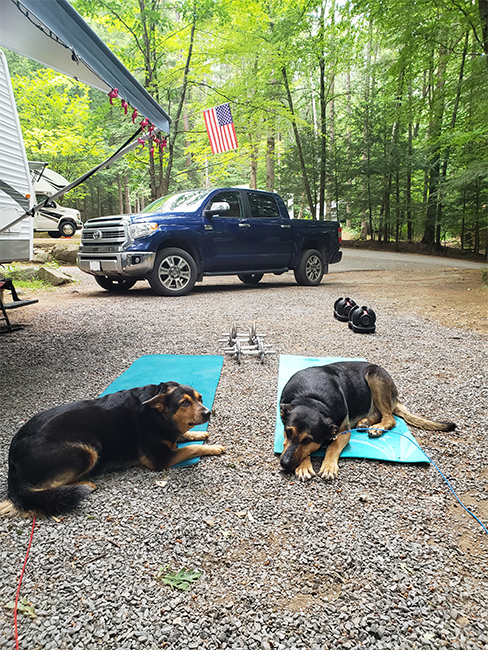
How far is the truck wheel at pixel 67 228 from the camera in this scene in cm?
1803

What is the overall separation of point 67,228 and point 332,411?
18.1 meters

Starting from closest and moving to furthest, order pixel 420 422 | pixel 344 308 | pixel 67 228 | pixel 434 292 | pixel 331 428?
pixel 331 428 → pixel 420 422 → pixel 344 308 → pixel 434 292 → pixel 67 228

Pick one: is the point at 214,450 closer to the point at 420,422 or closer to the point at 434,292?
the point at 420,422

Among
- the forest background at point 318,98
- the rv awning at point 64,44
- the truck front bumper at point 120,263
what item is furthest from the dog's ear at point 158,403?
the truck front bumper at point 120,263

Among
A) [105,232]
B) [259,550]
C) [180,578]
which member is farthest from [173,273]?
[180,578]

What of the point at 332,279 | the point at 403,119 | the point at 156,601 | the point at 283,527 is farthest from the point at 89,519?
the point at 403,119

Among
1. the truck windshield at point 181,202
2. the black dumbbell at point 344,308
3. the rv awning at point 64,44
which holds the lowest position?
the black dumbbell at point 344,308

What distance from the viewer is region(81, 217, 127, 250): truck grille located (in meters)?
7.78

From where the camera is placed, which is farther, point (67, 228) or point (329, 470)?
point (67, 228)

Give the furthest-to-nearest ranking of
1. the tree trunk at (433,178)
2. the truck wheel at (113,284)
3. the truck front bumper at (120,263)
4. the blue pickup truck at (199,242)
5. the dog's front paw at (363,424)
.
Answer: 1. the tree trunk at (433,178)
2. the truck wheel at (113,284)
3. the blue pickup truck at (199,242)
4. the truck front bumper at (120,263)
5. the dog's front paw at (363,424)

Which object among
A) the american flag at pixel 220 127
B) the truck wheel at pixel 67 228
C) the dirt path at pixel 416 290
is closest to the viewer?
the dirt path at pixel 416 290

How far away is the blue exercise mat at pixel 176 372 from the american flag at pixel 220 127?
11.7 meters

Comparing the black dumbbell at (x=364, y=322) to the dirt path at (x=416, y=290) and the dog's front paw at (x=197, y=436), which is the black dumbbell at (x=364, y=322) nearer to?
the dirt path at (x=416, y=290)

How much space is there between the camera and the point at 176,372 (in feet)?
13.4
